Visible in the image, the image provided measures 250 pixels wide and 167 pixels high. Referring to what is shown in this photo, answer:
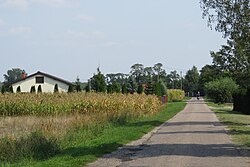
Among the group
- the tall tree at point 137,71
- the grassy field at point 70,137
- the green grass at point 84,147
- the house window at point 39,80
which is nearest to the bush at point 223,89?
the house window at point 39,80

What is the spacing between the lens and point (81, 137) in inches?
846

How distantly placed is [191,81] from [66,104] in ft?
456

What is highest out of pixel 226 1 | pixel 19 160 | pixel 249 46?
pixel 226 1

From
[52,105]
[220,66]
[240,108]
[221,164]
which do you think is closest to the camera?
[221,164]

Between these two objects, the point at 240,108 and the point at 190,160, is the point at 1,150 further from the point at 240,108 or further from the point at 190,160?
the point at 240,108

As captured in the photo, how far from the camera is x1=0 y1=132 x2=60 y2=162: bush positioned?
51.0 ft

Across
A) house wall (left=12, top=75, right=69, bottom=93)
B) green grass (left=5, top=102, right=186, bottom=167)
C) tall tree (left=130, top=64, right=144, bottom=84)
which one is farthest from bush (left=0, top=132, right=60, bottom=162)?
tall tree (left=130, top=64, right=144, bottom=84)

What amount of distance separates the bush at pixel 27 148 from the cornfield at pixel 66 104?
18.1m

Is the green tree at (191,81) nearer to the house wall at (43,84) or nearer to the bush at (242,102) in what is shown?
the house wall at (43,84)

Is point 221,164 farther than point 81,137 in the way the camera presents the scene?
No

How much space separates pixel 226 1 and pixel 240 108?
3349 centimetres

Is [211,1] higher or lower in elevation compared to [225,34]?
higher

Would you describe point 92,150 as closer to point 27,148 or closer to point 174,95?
point 27,148

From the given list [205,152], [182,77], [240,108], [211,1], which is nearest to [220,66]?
[240,108]
